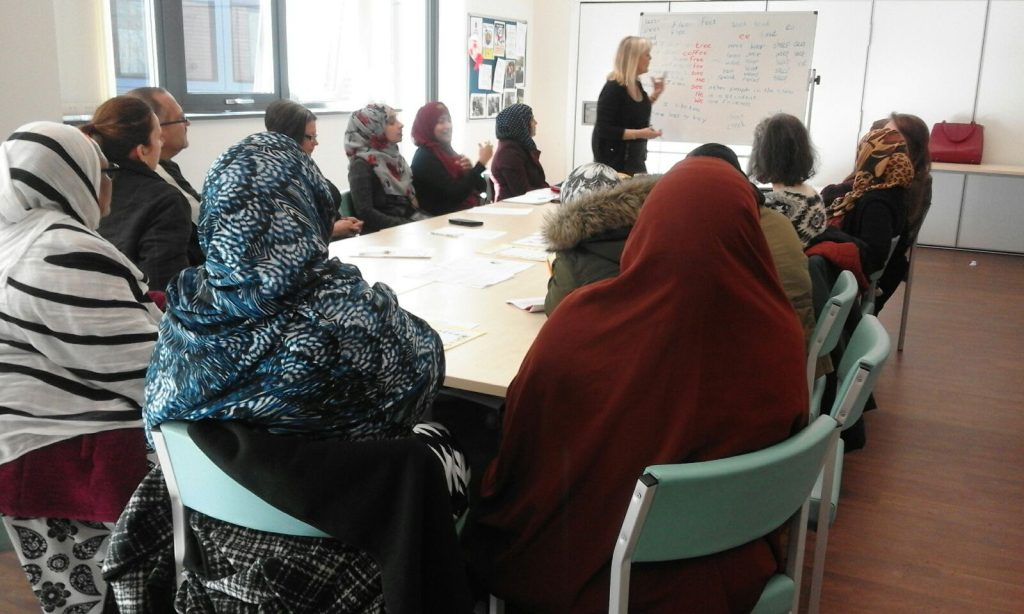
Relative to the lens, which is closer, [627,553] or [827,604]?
[627,553]

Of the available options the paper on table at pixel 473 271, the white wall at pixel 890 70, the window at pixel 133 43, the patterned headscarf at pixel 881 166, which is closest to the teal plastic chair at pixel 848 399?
the paper on table at pixel 473 271

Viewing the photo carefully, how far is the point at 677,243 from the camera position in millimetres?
1302

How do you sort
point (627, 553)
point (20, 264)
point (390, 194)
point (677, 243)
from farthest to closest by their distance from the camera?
1. point (390, 194)
2. point (20, 264)
3. point (677, 243)
4. point (627, 553)

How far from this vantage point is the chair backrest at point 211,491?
125 cm

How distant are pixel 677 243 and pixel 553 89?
25.4 feet

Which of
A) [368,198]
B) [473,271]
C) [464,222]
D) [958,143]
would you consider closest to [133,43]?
[368,198]

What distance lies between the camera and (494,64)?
7.99 metres

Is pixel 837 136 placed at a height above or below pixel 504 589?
above

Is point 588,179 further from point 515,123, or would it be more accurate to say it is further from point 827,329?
point 515,123

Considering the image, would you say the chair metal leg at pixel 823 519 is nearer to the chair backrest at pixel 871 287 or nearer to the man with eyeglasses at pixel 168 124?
the chair backrest at pixel 871 287

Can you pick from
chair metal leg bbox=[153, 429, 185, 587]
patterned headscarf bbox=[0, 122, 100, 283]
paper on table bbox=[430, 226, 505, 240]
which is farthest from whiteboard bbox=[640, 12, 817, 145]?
chair metal leg bbox=[153, 429, 185, 587]

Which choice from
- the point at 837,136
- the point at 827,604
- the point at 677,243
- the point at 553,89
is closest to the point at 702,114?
the point at 837,136

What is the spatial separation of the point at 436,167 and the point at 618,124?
48.3 inches

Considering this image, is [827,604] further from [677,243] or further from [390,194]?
[390,194]
